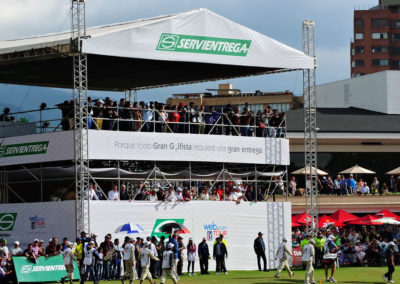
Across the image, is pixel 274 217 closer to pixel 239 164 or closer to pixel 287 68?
pixel 239 164

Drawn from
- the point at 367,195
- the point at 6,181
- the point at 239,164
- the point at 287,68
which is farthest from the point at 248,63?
the point at 367,195

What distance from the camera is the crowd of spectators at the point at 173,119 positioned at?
38.9 metres

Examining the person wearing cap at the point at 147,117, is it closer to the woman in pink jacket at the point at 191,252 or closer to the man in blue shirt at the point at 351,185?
the woman in pink jacket at the point at 191,252

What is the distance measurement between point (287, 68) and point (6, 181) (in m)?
13.6

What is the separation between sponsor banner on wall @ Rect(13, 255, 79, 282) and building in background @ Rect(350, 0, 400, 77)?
345 feet

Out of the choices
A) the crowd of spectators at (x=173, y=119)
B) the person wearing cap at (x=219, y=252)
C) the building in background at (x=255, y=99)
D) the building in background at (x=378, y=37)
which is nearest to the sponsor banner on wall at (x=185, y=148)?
the crowd of spectators at (x=173, y=119)

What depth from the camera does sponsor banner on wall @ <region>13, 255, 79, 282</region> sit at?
33.6 meters

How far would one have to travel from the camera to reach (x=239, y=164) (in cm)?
4566

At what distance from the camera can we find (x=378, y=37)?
135 meters

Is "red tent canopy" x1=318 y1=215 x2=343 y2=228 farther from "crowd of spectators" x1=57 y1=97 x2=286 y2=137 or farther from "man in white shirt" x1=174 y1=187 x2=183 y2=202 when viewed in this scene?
"man in white shirt" x1=174 y1=187 x2=183 y2=202

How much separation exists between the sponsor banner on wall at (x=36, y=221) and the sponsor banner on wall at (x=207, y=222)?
106 centimetres

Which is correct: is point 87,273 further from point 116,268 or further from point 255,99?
point 255,99

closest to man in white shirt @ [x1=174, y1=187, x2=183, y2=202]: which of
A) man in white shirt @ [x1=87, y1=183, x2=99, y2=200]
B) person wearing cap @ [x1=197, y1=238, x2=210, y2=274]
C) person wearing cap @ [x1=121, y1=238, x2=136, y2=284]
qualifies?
person wearing cap @ [x1=197, y1=238, x2=210, y2=274]

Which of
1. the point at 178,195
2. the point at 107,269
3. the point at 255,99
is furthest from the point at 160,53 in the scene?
the point at 255,99
